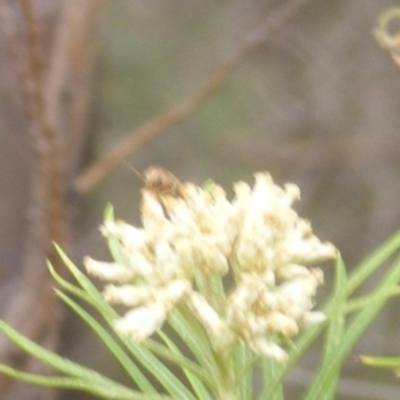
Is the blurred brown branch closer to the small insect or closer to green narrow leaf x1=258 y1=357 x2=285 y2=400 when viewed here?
the small insect

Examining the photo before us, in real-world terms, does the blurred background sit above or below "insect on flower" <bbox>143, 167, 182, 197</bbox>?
above

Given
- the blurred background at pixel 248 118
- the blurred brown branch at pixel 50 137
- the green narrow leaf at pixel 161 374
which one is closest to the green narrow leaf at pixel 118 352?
the green narrow leaf at pixel 161 374

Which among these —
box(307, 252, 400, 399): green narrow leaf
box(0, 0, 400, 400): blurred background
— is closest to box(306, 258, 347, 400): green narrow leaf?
box(307, 252, 400, 399): green narrow leaf

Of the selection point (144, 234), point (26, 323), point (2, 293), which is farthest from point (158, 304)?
point (2, 293)


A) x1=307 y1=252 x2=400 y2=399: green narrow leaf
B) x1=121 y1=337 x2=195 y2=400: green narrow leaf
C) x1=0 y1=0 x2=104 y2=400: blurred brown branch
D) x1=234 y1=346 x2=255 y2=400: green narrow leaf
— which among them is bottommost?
x1=121 y1=337 x2=195 y2=400: green narrow leaf

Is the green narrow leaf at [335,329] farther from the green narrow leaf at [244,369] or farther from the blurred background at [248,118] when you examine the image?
the blurred background at [248,118]
